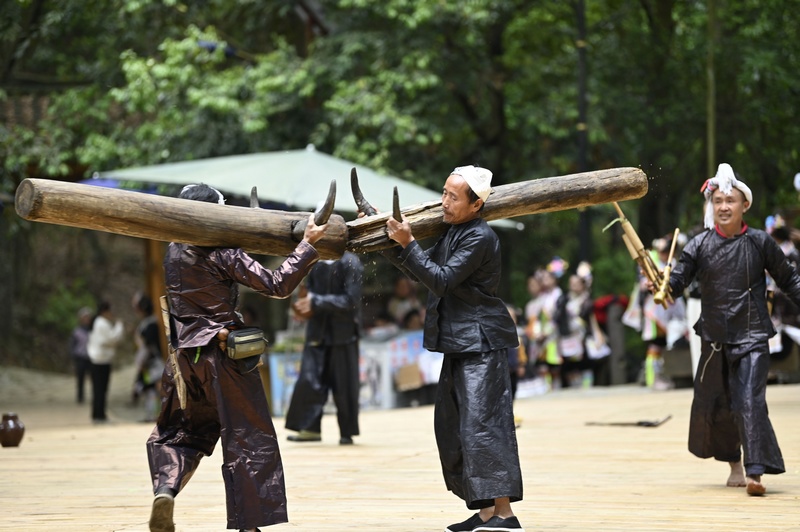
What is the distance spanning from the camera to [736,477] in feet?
23.7

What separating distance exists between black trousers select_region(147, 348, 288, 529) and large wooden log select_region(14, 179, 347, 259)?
1.83ft

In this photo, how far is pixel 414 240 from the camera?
5719 millimetres

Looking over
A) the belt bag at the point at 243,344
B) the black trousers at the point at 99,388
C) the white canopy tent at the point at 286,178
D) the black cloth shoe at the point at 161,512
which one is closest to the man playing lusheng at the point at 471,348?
the belt bag at the point at 243,344

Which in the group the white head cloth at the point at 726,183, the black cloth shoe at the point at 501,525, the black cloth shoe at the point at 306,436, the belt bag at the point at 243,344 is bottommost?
the black cloth shoe at the point at 306,436

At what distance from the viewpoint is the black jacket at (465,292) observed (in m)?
5.64

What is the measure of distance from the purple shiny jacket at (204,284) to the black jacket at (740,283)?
109 inches

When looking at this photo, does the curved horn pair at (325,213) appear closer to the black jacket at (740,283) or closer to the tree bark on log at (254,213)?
the tree bark on log at (254,213)

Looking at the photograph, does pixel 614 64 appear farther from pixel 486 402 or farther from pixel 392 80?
pixel 486 402

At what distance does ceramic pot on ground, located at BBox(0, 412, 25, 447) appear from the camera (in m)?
10.4

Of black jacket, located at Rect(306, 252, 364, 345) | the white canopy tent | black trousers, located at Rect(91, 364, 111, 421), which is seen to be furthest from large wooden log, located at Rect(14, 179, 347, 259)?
black trousers, located at Rect(91, 364, 111, 421)

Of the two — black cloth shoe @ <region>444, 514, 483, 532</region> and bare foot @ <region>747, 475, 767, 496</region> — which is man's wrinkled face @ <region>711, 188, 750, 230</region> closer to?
bare foot @ <region>747, 475, 767, 496</region>

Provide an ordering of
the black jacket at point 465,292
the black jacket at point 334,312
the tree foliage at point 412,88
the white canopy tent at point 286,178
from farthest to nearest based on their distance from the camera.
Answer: the tree foliage at point 412,88 < the white canopy tent at point 286,178 < the black jacket at point 334,312 < the black jacket at point 465,292

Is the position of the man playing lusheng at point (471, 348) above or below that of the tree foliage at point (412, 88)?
below

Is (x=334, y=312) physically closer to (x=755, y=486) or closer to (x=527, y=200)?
(x=527, y=200)
